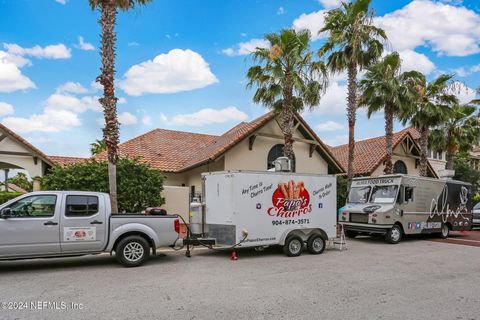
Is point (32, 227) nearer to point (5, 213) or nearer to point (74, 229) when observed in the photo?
point (5, 213)

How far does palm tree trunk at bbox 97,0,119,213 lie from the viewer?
12.4m

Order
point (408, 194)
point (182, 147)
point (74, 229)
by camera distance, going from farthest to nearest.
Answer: point (182, 147) < point (408, 194) < point (74, 229)

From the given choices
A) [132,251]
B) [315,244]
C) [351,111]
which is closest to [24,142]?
[132,251]

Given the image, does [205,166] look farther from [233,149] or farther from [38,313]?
[38,313]

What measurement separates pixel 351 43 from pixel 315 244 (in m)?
11.3

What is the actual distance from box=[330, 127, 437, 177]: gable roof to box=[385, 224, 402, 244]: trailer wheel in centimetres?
1060

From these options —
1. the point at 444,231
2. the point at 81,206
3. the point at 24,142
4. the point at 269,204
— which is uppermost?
the point at 24,142

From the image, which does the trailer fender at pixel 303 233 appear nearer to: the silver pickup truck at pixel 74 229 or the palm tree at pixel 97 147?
the silver pickup truck at pixel 74 229

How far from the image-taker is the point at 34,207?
861cm

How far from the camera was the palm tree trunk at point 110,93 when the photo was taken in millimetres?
12430

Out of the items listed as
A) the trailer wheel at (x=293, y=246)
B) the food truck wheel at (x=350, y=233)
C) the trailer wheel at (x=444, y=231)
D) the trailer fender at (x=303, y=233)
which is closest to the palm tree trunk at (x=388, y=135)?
the trailer wheel at (x=444, y=231)

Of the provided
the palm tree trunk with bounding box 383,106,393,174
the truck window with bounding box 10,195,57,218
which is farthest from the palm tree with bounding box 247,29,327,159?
the truck window with bounding box 10,195,57,218

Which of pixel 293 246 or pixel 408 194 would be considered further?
pixel 408 194

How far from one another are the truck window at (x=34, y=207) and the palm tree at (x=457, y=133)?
25.4 meters
